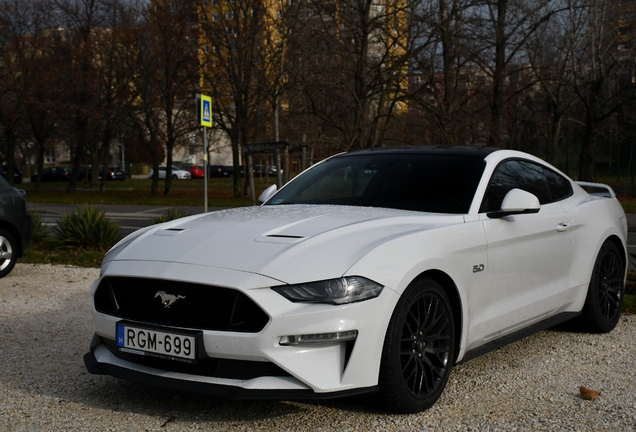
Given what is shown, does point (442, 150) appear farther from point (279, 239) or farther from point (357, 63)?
point (357, 63)

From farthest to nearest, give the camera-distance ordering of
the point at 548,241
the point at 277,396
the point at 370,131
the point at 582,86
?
the point at 582,86 < the point at 370,131 < the point at 548,241 < the point at 277,396

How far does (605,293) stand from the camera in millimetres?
6262

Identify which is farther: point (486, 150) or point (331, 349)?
point (486, 150)

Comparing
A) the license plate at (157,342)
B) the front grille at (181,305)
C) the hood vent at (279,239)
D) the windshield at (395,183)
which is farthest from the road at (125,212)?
the hood vent at (279,239)

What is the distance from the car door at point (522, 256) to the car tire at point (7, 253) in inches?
267

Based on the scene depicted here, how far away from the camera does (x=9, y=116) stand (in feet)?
117

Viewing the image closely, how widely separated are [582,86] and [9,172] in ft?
89.3

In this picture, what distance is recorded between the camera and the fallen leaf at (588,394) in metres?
4.46

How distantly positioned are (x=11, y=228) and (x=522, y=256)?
7053 millimetres

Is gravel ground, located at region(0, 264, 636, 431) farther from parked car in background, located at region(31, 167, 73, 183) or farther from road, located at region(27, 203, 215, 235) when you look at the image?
parked car in background, located at region(31, 167, 73, 183)

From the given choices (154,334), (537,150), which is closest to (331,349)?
(154,334)

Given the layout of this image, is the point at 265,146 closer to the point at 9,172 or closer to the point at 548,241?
the point at 548,241

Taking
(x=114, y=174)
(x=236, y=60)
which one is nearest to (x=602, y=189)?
(x=236, y=60)

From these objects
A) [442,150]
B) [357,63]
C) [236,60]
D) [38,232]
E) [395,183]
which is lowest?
[38,232]
